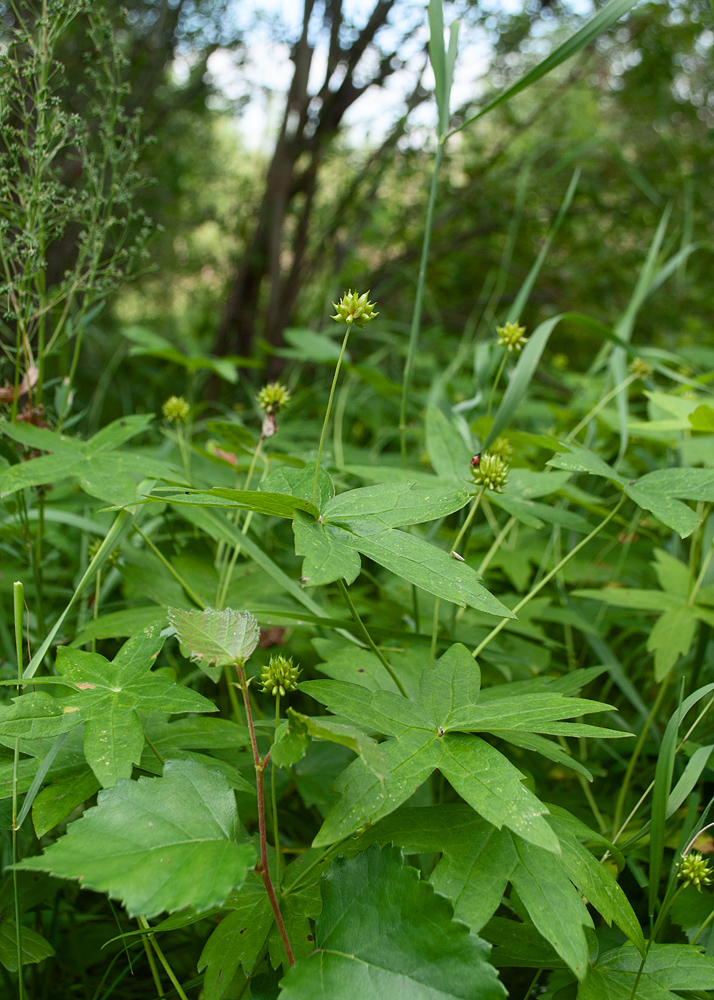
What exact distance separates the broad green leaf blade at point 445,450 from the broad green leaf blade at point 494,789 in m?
0.59

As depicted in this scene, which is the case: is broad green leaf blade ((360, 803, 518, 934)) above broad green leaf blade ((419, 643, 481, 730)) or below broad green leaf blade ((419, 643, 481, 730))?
below

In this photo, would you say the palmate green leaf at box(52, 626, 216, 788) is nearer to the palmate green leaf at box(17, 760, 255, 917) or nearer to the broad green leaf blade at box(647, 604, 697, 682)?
the palmate green leaf at box(17, 760, 255, 917)

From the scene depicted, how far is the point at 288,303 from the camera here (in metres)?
3.73

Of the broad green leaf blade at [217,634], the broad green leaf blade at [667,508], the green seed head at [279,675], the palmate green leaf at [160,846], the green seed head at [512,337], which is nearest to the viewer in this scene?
the palmate green leaf at [160,846]

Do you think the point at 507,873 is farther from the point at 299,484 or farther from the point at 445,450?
the point at 445,450

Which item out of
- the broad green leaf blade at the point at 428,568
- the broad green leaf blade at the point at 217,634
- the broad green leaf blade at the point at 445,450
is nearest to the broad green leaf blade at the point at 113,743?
the broad green leaf blade at the point at 217,634

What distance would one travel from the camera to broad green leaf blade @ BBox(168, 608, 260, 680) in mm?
750

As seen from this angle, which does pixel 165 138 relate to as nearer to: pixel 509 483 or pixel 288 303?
pixel 288 303

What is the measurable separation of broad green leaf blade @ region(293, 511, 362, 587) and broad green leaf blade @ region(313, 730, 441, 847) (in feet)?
0.67

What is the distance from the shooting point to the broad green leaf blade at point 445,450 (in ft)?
4.31

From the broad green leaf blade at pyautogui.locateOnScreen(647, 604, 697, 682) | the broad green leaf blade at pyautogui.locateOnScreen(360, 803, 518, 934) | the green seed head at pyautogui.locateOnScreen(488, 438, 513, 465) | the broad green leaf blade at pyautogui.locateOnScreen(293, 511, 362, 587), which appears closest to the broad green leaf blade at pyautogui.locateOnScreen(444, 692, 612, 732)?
the broad green leaf blade at pyautogui.locateOnScreen(360, 803, 518, 934)

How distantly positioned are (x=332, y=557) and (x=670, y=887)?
54 cm

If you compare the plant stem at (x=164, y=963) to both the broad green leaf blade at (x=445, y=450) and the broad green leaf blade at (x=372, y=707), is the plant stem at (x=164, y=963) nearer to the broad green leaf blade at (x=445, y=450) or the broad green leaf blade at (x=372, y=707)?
the broad green leaf blade at (x=372, y=707)

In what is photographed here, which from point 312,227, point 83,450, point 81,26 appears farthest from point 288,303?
point 83,450
